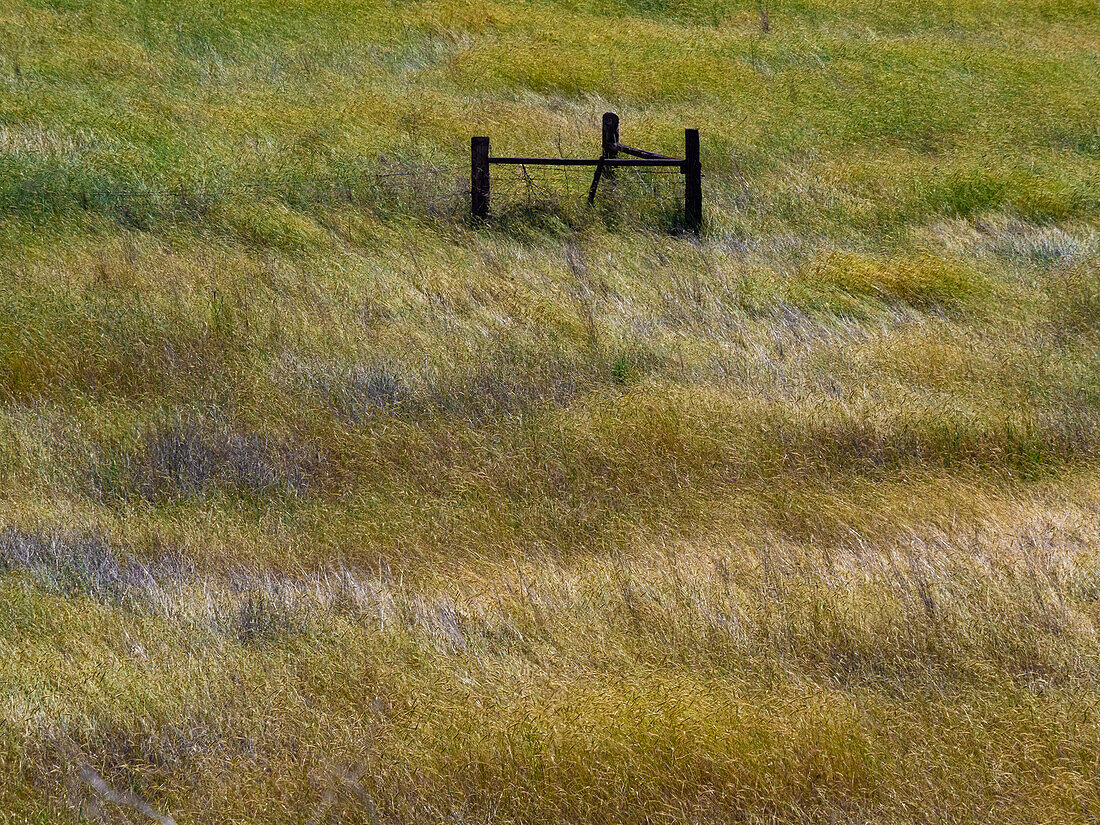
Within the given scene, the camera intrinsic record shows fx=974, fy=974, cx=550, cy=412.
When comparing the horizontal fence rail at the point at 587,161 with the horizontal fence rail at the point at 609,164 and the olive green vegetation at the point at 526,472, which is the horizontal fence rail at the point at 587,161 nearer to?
the horizontal fence rail at the point at 609,164

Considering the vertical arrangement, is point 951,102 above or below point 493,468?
above

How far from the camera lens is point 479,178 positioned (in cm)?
1055

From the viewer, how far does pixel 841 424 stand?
6332 millimetres

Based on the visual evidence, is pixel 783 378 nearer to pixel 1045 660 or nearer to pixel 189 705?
pixel 1045 660

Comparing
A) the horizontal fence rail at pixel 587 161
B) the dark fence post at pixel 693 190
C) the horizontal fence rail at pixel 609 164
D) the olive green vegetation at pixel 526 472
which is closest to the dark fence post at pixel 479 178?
the horizontal fence rail at pixel 609 164

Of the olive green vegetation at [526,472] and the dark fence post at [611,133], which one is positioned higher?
the dark fence post at [611,133]

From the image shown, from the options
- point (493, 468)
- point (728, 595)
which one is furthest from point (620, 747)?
point (493, 468)

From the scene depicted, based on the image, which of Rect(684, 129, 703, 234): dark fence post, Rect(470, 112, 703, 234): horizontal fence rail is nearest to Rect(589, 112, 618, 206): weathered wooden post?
Rect(470, 112, 703, 234): horizontal fence rail

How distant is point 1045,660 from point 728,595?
1.29 metres

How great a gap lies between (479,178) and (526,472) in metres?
5.55

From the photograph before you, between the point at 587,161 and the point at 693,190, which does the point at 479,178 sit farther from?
the point at 693,190

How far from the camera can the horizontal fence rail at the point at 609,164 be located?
10.5 metres

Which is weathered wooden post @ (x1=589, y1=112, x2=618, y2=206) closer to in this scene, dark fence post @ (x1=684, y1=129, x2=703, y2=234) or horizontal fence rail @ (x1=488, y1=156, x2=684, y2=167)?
horizontal fence rail @ (x1=488, y1=156, x2=684, y2=167)

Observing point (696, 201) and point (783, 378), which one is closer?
point (783, 378)
